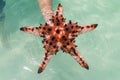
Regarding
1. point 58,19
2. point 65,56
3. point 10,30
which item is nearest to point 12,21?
point 10,30

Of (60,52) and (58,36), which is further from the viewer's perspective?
(60,52)

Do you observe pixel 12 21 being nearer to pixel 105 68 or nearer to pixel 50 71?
pixel 50 71

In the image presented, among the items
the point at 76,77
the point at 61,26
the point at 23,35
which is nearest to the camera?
the point at 61,26

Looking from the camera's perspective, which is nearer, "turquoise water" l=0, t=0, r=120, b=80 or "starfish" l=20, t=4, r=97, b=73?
"starfish" l=20, t=4, r=97, b=73

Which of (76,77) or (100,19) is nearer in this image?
(76,77)

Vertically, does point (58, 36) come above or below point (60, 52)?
above

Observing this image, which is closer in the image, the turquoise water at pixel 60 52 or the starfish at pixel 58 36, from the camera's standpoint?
the starfish at pixel 58 36

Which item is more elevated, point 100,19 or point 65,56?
point 100,19

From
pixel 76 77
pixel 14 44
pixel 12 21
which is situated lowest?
pixel 76 77
